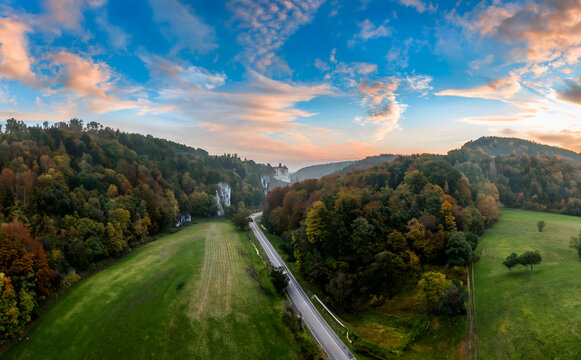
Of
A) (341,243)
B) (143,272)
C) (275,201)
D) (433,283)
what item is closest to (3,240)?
(143,272)

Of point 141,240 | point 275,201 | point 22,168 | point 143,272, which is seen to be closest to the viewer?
point 143,272

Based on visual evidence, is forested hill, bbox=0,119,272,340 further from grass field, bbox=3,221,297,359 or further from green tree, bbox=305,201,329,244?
green tree, bbox=305,201,329,244

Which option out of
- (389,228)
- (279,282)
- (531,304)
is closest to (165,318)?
(279,282)

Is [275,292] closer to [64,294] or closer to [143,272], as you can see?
[143,272]

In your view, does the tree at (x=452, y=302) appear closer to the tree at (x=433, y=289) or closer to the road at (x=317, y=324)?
the tree at (x=433, y=289)

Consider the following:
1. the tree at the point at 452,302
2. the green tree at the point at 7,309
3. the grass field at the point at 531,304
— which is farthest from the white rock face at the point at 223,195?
the grass field at the point at 531,304

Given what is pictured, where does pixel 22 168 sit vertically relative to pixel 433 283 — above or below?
above

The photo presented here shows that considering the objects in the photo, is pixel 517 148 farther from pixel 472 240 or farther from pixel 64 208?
pixel 64 208
